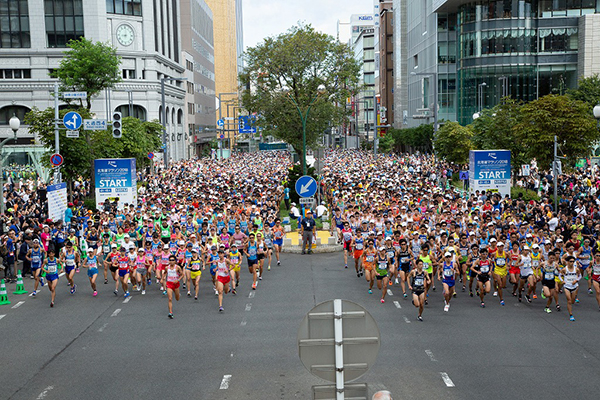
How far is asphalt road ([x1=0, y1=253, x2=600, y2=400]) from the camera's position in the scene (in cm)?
998

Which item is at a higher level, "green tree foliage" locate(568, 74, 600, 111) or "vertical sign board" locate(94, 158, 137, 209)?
"green tree foliage" locate(568, 74, 600, 111)

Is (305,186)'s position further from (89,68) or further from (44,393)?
(89,68)

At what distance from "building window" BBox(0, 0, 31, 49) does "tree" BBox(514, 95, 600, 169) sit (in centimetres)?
5475

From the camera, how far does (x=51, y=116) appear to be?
115ft

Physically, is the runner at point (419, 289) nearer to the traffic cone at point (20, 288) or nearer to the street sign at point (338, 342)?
the street sign at point (338, 342)

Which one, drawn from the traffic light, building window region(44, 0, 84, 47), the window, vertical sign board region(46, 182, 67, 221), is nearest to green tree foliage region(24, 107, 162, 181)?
vertical sign board region(46, 182, 67, 221)

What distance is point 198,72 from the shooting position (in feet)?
361

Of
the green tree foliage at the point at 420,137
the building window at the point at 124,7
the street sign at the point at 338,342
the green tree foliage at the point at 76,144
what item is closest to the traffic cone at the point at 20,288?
the street sign at the point at 338,342

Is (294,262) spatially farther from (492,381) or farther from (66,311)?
(492,381)

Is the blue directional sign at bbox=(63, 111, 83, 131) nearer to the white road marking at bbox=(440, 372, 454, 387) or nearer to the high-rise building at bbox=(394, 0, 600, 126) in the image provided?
the white road marking at bbox=(440, 372, 454, 387)

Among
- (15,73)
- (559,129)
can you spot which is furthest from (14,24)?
(559,129)

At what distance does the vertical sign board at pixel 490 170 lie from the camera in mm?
29578

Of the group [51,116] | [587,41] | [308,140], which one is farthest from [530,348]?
[587,41]

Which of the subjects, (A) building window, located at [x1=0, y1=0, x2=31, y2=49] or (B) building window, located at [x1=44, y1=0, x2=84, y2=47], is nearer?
(A) building window, located at [x1=0, y1=0, x2=31, y2=49]
